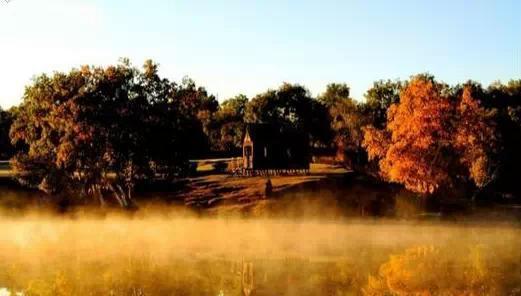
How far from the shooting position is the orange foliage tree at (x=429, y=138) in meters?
69.5

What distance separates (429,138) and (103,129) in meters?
34.4

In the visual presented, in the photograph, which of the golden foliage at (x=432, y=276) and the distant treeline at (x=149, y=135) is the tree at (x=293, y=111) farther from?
the golden foliage at (x=432, y=276)

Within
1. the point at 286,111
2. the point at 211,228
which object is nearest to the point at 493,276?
the point at 211,228

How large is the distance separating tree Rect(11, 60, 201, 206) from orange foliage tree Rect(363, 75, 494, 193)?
22.6 metres

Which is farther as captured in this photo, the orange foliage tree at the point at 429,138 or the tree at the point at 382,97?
the tree at the point at 382,97

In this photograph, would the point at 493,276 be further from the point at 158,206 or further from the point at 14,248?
the point at 158,206

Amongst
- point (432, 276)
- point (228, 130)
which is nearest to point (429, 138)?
point (432, 276)

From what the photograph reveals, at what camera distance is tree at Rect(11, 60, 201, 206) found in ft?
235

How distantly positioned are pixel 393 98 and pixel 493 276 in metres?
76.8

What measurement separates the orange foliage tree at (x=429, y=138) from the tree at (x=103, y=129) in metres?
22.6

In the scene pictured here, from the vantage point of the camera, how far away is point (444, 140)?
233ft

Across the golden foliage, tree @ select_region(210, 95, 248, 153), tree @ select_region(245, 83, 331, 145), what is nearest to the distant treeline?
the golden foliage

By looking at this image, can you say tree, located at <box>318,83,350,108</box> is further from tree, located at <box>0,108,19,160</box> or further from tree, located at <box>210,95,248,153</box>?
tree, located at <box>0,108,19,160</box>

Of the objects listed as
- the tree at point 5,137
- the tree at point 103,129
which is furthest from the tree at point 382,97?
the tree at point 5,137
